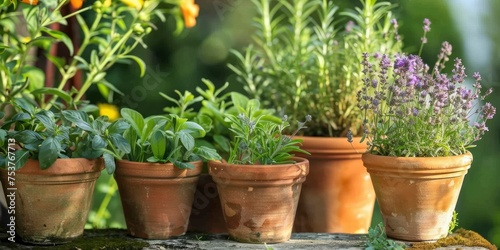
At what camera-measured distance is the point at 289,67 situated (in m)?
2.64

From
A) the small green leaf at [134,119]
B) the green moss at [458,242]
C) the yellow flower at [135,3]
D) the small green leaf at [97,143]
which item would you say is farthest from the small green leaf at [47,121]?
the green moss at [458,242]

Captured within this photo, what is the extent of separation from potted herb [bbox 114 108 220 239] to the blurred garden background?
133cm

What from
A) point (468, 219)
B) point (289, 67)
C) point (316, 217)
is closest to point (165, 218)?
point (316, 217)

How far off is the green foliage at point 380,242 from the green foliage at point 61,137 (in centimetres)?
75

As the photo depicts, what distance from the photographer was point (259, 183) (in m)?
1.99

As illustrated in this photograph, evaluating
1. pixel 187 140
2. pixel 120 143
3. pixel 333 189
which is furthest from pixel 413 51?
pixel 120 143

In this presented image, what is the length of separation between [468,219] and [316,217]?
1353 mm

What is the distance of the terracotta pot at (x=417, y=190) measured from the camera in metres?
1.96

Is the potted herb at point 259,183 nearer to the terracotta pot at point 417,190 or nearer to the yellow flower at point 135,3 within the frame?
the terracotta pot at point 417,190

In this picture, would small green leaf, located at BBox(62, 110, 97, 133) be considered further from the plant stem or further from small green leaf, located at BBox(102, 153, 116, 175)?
the plant stem

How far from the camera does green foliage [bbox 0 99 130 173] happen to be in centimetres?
190

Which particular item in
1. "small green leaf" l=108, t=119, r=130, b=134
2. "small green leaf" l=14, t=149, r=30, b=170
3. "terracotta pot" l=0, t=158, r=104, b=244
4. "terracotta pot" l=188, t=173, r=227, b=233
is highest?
"small green leaf" l=108, t=119, r=130, b=134

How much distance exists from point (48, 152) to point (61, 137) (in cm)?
7

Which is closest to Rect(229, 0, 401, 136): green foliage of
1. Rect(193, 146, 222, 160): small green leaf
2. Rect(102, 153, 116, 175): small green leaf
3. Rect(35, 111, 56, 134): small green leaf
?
Rect(193, 146, 222, 160): small green leaf
